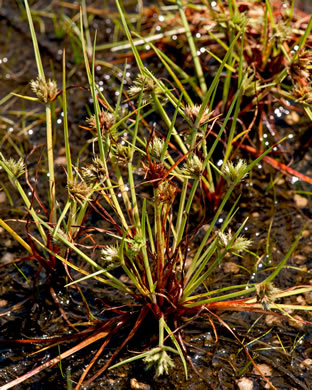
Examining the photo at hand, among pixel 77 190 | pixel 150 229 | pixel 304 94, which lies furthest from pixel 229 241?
pixel 304 94

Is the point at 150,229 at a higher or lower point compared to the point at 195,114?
lower

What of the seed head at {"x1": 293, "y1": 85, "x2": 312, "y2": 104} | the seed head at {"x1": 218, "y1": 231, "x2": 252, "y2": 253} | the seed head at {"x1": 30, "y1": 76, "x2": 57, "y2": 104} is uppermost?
the seed head at {"x1": 30, "y1": 76, "x2": 57, "y2": 104}

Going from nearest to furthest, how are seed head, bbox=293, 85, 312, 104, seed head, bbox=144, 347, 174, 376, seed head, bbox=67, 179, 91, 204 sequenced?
seed head, bbox=144, 347, 174, 376
seed head, bbox=67, 179, 91, 204
seed head, bbox=293, 85, 312, 104

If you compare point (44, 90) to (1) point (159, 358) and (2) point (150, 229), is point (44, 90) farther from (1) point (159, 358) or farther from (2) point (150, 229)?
(1) point (159, 358)

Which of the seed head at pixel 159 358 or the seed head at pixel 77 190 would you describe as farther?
the seed head at pixel 77 190

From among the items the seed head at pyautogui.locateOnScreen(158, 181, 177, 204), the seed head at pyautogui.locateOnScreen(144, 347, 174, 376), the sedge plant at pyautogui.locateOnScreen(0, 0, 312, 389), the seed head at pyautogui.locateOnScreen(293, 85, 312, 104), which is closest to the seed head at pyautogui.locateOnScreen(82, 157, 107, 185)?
the sedge plant at pyautogui.locateOnScreen(0, 0, 312, 389)

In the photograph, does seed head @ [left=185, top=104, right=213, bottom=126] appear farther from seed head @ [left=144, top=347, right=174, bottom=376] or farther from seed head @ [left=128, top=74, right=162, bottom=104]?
seed head @ [left=144, top=347, right=174, bottom=376]

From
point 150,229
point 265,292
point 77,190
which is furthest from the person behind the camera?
point 150,229

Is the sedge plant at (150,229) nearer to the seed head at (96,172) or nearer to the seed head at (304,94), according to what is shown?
the seed head at (96,172)

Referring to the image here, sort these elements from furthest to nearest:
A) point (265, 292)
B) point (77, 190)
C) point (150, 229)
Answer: point (150, 229), point (77, 190), point (265, 292)

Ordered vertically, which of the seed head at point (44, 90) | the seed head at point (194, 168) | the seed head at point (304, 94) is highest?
the seed head at point (44, 90)

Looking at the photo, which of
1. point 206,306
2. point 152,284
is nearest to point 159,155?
point 152,284

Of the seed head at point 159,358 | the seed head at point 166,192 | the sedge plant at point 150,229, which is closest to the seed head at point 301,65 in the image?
the sedge plant at point 150,229

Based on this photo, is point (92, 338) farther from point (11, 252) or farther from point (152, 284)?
point (11, 252)
